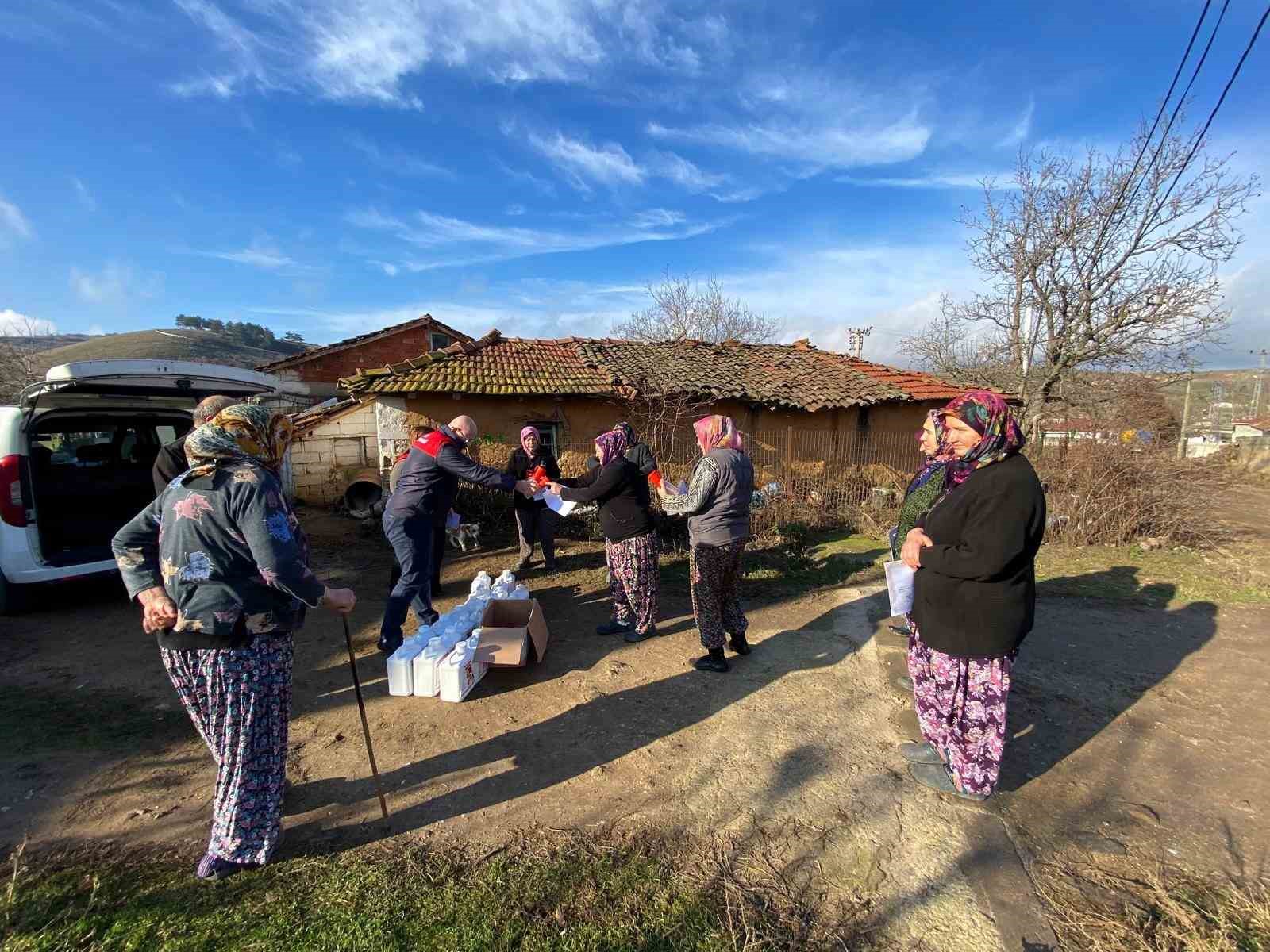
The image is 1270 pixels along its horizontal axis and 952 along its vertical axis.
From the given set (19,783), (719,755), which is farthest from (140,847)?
(719,755)

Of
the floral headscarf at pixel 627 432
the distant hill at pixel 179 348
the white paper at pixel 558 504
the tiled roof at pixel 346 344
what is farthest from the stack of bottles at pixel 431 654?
the distant hill at pixel 179 348

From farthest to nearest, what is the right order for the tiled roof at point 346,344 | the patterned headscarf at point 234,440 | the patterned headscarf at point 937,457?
1. the tiled roof at point 346,344
2. the patterned headscarf at point 937,457
3. the patterned headscarf at point 234,440

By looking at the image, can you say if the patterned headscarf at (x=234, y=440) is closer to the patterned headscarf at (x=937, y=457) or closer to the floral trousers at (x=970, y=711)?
the floral trousers at (x=970, y=711)

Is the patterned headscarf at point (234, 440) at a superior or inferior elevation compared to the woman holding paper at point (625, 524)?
superior

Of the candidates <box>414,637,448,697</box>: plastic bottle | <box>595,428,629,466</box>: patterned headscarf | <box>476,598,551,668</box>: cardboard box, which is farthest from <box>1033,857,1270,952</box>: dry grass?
<box>595,428,629,466</box>: patterned headscarf

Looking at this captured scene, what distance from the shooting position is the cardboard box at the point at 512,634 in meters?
3.78

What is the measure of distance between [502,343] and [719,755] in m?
11.3

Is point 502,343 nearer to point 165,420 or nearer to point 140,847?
point 165,420

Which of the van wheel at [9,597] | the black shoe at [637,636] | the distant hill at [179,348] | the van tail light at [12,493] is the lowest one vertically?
the black shoe at [637,636]

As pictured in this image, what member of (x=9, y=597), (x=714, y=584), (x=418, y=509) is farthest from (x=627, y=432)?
(x=9, y=597)

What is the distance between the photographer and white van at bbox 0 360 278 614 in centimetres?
446

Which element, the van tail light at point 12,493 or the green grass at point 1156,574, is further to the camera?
the green grass at point 1156,574

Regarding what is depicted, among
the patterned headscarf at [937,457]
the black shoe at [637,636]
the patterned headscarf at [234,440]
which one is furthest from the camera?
the black shoe at [637,636]

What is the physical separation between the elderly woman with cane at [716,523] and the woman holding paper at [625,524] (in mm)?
439
